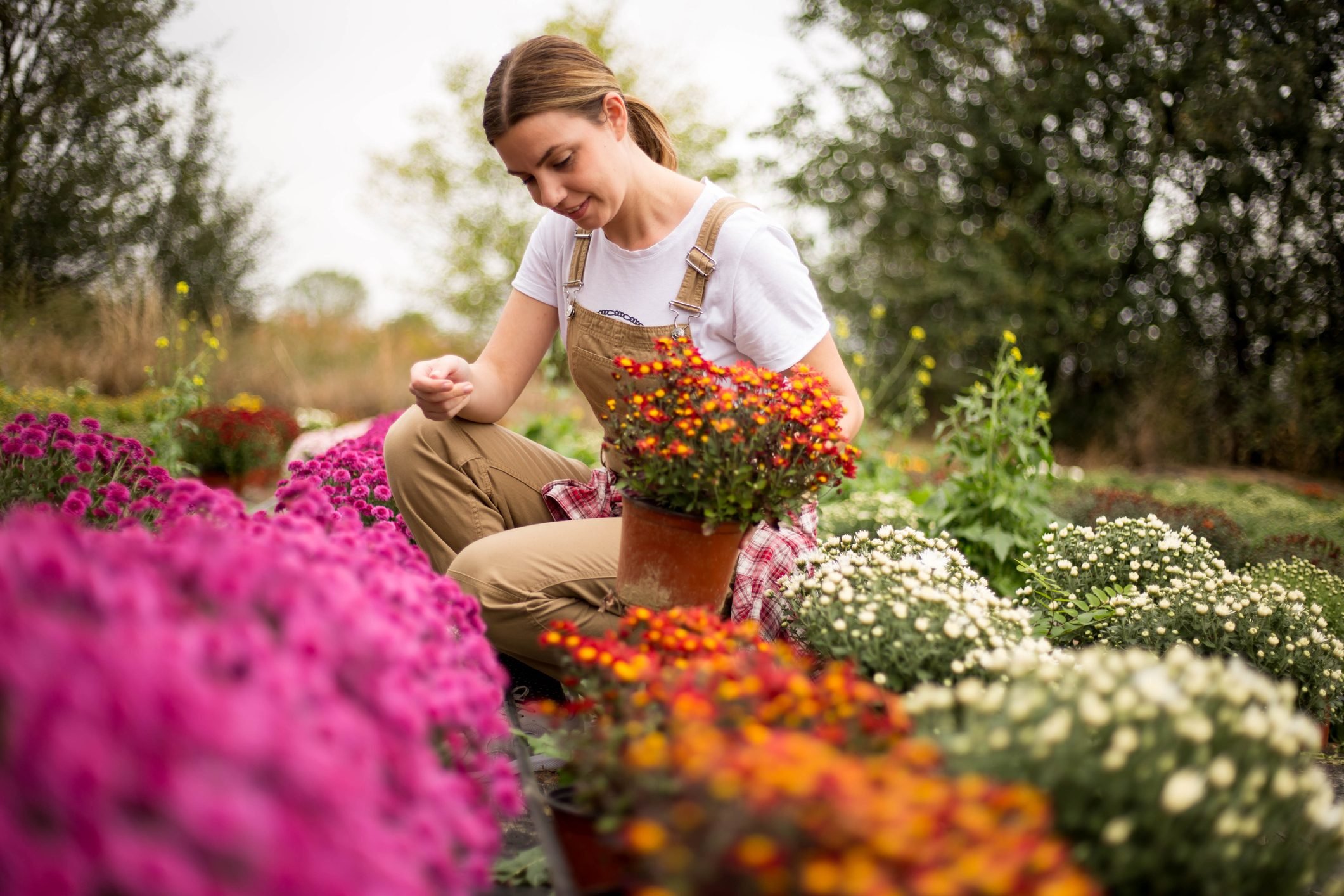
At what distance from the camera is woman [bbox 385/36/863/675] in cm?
212

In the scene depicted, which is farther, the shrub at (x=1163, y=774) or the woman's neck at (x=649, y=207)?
the woman's neck at (x=649, y=207)

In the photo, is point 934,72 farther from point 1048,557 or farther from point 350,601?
point 350,601

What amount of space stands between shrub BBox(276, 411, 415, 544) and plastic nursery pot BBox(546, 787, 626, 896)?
1.20 metres

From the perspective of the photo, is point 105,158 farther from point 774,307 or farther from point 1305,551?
point 1305,551

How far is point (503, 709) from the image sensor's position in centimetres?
207

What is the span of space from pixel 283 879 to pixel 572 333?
6.17 feet

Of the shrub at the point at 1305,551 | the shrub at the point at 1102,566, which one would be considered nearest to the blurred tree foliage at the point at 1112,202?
the shrub at the point at 1305,551

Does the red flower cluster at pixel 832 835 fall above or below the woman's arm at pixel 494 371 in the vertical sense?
below

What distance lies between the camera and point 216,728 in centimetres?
73

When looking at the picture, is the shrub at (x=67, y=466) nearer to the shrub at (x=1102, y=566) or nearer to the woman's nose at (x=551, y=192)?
Answer: the woman's nose at (x=551, y=192)

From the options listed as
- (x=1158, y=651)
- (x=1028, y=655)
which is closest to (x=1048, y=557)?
(x=1158, y=651)

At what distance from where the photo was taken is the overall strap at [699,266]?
2285 mm

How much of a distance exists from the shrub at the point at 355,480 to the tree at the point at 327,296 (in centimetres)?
924

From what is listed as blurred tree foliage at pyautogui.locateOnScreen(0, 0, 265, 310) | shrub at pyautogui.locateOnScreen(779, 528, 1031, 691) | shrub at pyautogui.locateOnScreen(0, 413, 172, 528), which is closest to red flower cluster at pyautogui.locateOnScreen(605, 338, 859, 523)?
shrub at pyautogui.locateOnScreen(779, 528, 1031, 691)
